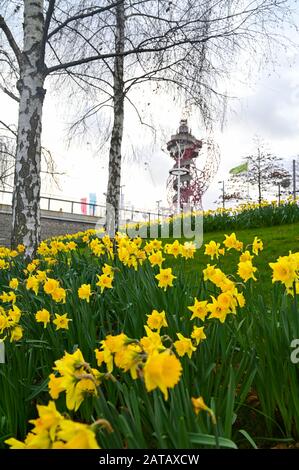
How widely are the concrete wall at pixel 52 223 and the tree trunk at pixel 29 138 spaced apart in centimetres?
1393

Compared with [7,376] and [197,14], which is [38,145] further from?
[7,376]

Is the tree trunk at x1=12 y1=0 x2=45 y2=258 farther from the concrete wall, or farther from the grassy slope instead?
the concrete wall

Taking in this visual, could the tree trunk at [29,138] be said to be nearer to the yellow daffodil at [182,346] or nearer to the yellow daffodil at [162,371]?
the yellow daffodil at [182,346]

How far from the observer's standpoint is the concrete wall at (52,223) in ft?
61.8

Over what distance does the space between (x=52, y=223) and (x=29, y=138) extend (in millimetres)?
16143

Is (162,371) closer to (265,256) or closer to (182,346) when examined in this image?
(182,346)

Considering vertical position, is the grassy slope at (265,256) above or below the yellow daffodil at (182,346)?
above

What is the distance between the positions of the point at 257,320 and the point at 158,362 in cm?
105

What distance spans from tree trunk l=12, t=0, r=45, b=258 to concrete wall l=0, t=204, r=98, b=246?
13.9 m

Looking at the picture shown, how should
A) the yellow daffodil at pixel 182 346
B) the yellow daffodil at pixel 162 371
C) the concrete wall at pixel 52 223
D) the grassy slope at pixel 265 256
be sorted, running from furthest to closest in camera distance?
the concrete wall at pixel 52 223 < the grassy slope at pixel 265 256 < the yellow daffodil at pixel 182 346 < the yellow daffodil at pixel 162 371

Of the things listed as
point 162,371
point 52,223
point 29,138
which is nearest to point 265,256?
point 29,138

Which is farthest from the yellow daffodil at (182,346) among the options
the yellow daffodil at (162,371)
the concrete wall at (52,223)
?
the concrete wall at (52,223)

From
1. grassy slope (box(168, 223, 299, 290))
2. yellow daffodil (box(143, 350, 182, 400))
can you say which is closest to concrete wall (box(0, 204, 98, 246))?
grassy slope (box(168, 223, 299, 290))

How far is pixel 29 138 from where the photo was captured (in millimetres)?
5188
